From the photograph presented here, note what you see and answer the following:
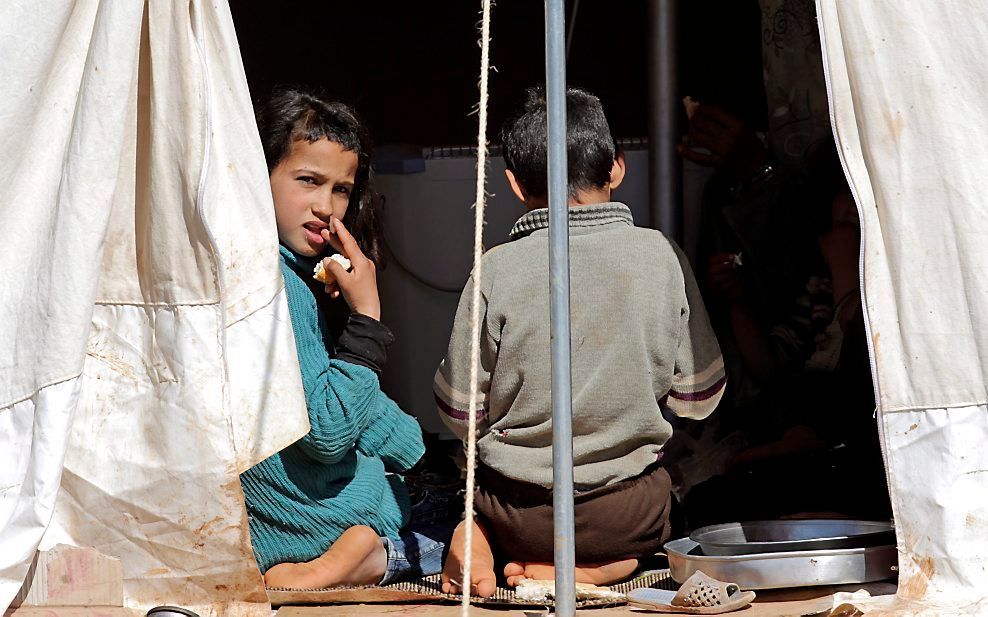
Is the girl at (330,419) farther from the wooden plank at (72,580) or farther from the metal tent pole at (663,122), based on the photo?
the metal tent pole at (663,122)

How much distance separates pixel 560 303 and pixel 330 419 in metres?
0.70

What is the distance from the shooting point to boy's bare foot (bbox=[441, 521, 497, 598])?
2.17 meters

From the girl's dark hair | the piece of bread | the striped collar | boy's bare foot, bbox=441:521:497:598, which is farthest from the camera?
the girl's dark hair

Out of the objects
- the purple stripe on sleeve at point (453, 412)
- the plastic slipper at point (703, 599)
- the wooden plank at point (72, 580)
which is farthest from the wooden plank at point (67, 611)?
the plastic slipper at point (703, 599)

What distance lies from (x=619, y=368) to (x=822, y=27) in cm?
75

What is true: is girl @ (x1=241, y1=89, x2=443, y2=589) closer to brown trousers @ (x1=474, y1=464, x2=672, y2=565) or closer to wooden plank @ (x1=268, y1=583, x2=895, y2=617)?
wooden plank @ (x1=268, y1=583, x2=895, y2=617)

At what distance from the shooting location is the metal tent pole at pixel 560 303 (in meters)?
1.71

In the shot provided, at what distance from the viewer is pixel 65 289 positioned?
1.92m

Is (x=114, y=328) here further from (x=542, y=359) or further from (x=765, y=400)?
(x=765, y=400)

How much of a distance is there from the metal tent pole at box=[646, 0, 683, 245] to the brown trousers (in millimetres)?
1048

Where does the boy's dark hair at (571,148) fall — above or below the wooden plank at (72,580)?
above

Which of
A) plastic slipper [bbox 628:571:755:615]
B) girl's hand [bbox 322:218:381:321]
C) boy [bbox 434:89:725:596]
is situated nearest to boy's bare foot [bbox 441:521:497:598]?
boy [bbox 434:89:725:596]

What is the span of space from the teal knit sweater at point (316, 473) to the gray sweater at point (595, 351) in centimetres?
21

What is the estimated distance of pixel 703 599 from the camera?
2.01 m
